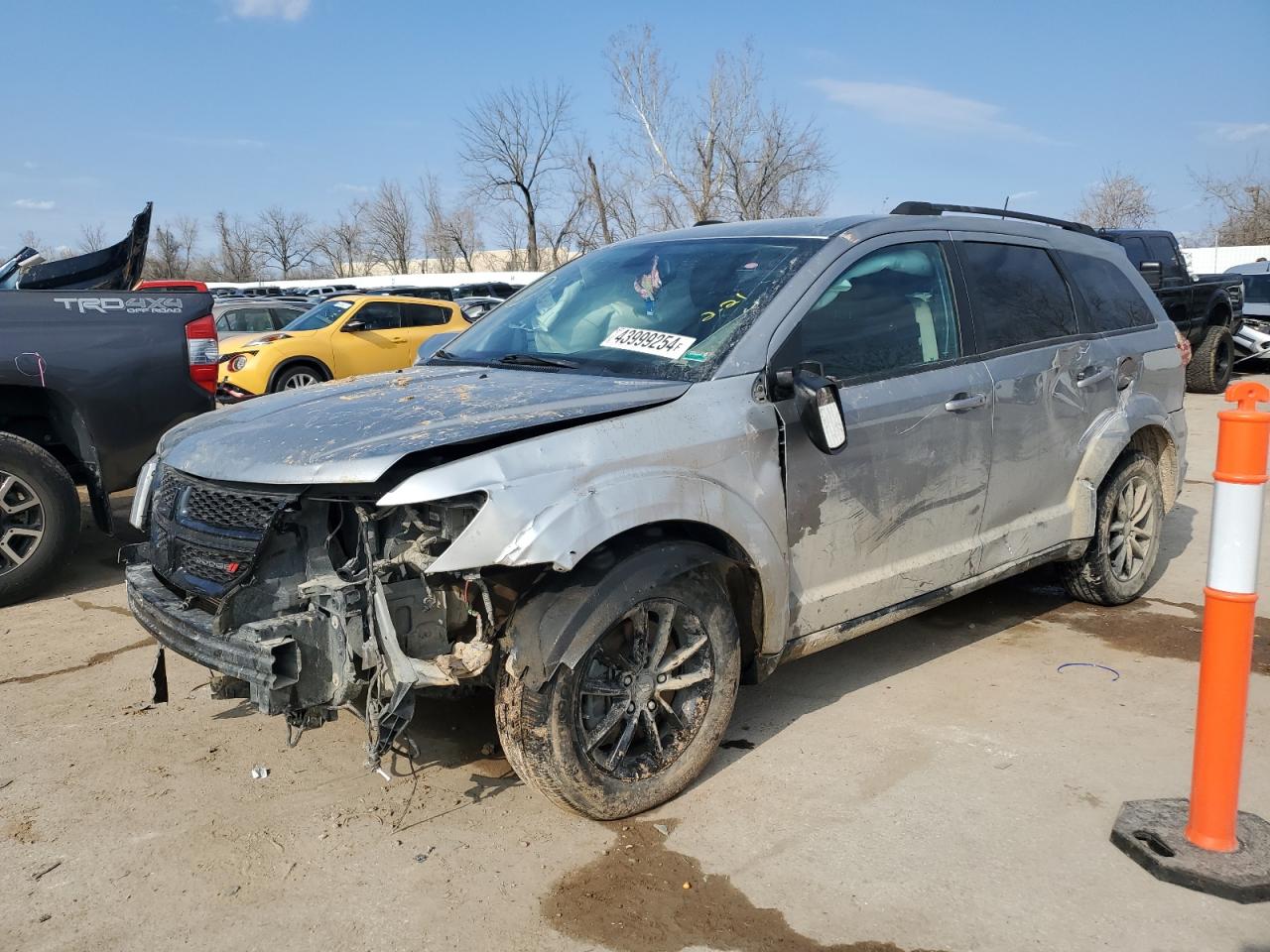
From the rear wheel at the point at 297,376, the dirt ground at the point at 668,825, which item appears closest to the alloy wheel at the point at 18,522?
the dirt ground at the point at 668,825

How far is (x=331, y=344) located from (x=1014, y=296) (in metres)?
11.6

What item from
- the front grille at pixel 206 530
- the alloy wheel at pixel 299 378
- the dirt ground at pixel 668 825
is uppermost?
the front grille at pixel 206 530

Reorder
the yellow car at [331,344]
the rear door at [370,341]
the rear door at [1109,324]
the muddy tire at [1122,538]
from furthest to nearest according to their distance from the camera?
the rear door at [370,341] → the yellow car at [331,344] → the muddy tire at [1122,538] → the rear door at [1109,324]

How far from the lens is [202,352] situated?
223 inches

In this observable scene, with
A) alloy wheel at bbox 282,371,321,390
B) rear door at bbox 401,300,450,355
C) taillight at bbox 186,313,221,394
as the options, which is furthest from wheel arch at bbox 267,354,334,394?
taillight at bbox 186,313,221,394

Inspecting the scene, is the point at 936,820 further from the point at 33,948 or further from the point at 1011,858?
the point at 33,948

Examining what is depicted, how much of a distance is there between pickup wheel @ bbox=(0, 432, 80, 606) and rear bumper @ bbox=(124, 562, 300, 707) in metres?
2.16

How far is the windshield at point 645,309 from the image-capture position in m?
3.49

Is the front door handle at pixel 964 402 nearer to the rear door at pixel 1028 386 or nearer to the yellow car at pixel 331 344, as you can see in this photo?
the rear door at pixel 1028 386

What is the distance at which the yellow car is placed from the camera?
13.5m

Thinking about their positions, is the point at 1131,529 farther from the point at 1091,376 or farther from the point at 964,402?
the point at 964,402

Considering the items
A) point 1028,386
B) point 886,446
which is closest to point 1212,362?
point 1028,386

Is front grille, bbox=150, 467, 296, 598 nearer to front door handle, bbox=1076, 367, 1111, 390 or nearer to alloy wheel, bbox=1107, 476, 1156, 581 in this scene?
front door handle, bbox=1076, 367, 1111, 390

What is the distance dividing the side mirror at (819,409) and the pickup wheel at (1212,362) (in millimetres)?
13337
